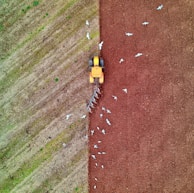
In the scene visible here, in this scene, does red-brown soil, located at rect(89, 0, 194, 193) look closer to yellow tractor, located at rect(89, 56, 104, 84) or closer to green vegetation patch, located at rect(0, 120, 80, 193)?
yellow tractor, located at rect(89, 56, 104, 84)

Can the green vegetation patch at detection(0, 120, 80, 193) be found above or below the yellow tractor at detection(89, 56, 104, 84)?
below

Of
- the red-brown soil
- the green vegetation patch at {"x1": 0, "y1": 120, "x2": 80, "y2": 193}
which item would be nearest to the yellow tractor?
the red-brown soil

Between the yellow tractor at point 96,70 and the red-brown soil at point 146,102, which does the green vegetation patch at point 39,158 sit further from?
the yellow tractor at point 96,70

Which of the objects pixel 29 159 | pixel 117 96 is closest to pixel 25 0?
pixel 117 96

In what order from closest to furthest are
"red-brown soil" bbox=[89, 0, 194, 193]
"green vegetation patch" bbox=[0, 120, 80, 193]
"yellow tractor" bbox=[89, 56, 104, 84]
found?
"yellow tractor" bbox=[89, 56, 104, 84] → "red-brown soil" bbox=[89, 0, 194, 193] → "green vegetation patch" bbox=[0, 120, 80, 193]

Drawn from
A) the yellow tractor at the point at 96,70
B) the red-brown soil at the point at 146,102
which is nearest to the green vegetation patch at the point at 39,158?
the red-brown soil at the point at 146,102

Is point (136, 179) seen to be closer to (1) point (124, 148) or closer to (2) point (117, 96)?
(1) point (124, 148)
